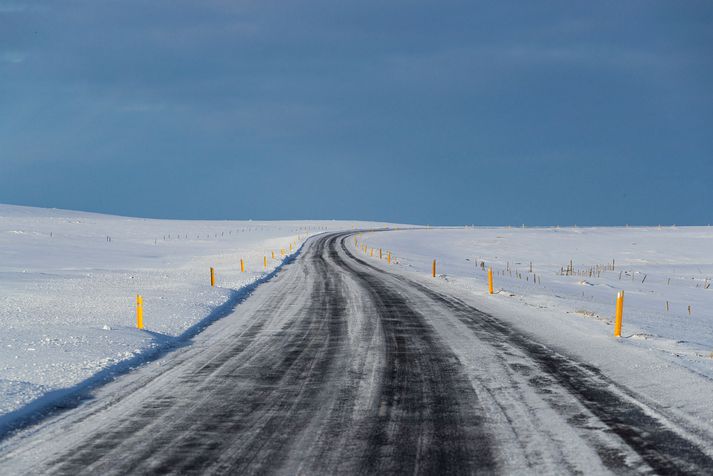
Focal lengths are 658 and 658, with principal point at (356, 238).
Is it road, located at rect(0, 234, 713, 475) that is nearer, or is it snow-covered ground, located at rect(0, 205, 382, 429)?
road, located at rect(0, 234, 713, 475)

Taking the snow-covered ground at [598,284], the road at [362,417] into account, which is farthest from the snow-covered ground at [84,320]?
the snow-covered ground at [598,284]

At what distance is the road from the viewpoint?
652 centimetres

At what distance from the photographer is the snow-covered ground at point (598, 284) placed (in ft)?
51.5

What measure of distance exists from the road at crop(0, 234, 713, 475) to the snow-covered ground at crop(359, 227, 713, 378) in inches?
123

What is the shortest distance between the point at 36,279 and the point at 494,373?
2431 centimetres

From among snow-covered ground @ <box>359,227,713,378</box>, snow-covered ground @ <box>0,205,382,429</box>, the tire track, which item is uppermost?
snow-covered ground @ <box>0,205,382,429</box>

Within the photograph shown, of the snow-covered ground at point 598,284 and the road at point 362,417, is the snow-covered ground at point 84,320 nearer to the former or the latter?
the road at point 362,417

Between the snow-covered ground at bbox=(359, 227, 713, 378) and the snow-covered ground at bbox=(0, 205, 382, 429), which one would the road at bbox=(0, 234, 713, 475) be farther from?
the snow-covered ground at bbox=(359, 227, 713, 378)

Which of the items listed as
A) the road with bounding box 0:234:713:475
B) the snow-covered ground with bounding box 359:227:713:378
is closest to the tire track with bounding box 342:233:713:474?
the road with bounding box 0:234:713:475

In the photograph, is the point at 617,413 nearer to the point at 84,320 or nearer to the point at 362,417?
the point at 362,417

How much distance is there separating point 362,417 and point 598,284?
31450mm

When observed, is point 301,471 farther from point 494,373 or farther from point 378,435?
point 494,373

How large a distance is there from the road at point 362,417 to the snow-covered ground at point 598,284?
3.11m

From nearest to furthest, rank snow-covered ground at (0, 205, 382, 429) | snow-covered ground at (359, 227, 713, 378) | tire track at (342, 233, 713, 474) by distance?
tire track at (342, 233, 713, 474) → snow-covered ground at (0, 205, 382, 429) → snow-covered ground at (359, 227, 713, 378)
